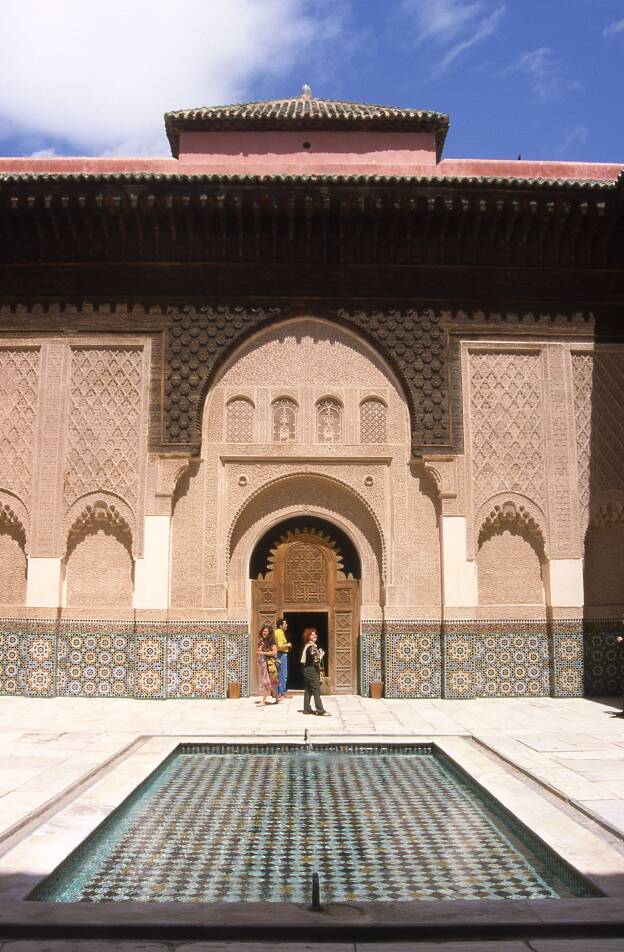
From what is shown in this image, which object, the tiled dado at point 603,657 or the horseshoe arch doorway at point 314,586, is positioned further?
the horseshoe arch doorway at point 314,586

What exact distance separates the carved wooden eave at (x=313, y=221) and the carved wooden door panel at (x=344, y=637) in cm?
365

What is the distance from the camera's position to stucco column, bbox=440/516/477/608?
27.5 feet

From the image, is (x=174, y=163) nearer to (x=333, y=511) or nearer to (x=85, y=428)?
(x=85, y=428)

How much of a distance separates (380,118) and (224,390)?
13.8 feet

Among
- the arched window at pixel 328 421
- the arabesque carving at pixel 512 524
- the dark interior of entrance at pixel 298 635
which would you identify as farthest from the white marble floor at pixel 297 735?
the arched window at pixel 328 421

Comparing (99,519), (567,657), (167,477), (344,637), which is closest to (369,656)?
(344,637)

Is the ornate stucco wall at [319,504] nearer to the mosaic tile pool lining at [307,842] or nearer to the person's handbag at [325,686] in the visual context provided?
the person's handbag at [325,686]

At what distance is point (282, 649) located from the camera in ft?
26.9

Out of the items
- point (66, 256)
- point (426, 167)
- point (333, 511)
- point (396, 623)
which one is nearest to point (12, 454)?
point (66, 256)

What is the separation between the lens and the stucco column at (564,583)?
27.7 feet

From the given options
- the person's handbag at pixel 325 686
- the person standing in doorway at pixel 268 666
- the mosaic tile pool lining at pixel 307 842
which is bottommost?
the mosaic tile pool lining at pixel 307 842

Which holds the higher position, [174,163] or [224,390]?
[174,163]

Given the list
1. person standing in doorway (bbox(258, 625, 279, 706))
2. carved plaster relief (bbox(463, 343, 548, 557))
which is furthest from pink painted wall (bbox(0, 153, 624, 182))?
person standing in doorway (bbox(258, 625, 279, 706))

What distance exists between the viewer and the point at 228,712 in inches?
288
